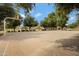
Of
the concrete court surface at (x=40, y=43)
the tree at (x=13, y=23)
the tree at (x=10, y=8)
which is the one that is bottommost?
the concrete court surface at (x=40, y=43)

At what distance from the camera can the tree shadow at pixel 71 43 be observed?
3809mm

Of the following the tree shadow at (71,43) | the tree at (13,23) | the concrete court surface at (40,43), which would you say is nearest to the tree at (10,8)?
the tree at (13,23)

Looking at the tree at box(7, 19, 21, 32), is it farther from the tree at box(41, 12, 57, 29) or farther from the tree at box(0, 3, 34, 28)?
the tree at box(41, 12, 57, 29)

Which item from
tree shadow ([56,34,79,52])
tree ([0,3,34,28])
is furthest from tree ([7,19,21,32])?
tree shadow ([56,34,79,52])

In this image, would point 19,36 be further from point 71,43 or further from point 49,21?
point 71,43

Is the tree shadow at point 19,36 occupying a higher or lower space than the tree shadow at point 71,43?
higher

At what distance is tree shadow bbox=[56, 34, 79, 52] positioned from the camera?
12.5 ft

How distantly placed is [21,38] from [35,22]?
27 centimetres

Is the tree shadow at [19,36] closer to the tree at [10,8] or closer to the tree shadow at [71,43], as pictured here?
the tree at [10,8]

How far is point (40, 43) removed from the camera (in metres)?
3.82

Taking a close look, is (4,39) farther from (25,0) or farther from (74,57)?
(74,57)

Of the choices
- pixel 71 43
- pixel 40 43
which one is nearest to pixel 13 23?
pixel 40 43

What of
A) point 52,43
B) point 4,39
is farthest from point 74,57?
point 4,39

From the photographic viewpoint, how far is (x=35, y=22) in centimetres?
382
